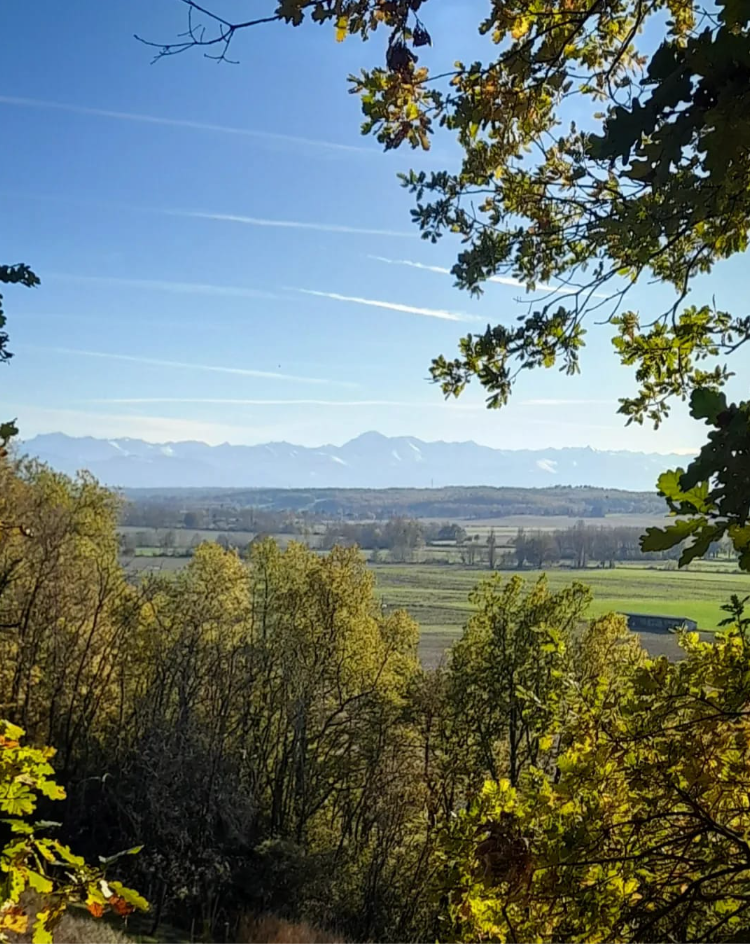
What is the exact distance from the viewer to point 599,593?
1747cm

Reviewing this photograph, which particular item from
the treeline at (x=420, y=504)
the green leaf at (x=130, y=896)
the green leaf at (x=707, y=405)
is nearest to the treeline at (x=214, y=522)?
the treeline at (x=420, y=504)

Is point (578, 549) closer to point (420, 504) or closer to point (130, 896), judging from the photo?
point (130, 896)

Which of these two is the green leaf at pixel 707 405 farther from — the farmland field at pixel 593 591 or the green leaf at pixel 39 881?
the green leaf at pixel 39 881

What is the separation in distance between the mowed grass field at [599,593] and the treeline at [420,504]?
17991 millimetres

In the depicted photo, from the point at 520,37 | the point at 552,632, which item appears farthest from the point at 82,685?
the point at 520,37

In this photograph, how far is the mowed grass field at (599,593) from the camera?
596 centimetres

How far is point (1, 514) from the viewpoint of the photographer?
11805 millimetres

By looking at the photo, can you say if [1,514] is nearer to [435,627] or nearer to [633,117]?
[633,117]

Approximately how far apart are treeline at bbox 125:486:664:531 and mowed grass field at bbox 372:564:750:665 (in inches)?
708

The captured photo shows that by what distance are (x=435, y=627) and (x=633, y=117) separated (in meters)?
25.9

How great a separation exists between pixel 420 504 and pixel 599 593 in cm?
11423

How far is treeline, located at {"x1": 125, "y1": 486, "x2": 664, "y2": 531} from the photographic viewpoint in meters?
77.7

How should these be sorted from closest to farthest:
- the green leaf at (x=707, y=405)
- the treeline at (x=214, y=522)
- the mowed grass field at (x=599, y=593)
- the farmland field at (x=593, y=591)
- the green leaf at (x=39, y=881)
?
the green leaf at (x=707, y=405)
the green leaf at (x=39, y=881)
the farmland field at (x=593, y=591)
the mowed grass field at (x=599, y=593)
the treeline at (x=214, y=522)

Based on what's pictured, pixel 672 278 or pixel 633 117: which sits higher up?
pixel 672 278
